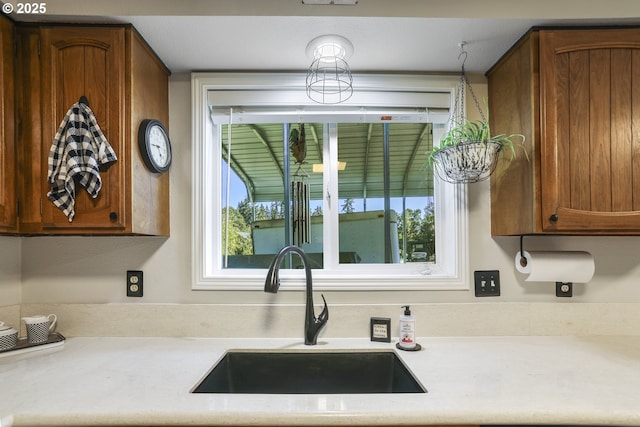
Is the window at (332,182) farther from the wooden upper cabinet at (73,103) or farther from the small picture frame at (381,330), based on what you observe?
the wooden upper cabinet at (73,103)

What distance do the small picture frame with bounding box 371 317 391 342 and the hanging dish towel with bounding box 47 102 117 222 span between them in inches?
46.9

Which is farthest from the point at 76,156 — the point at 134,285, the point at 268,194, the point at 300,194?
the point at 300,194

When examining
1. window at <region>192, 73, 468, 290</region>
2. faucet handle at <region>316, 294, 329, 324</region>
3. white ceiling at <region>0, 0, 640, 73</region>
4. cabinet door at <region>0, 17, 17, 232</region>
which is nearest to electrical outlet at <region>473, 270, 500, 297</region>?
window at <region>192, 73, 468, 290</region>

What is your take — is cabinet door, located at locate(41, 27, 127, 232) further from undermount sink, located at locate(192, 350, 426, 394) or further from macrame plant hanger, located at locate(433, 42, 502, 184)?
macrame plant hanger, located at locate(433, 42, 502, 184)

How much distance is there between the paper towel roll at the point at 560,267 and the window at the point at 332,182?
338mm

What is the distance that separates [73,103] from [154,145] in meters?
0.30

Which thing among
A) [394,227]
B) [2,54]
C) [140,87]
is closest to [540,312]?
[394,227]

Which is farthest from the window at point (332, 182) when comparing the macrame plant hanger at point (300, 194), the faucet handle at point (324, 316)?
the faucet handle at point (324, 316)

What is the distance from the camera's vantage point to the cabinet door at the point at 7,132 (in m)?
1.26

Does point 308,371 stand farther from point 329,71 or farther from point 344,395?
point 329,71

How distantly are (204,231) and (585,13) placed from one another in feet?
5.59

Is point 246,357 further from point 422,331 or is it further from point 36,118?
point 36,118

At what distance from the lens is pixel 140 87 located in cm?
139

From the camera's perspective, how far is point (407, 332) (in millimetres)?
1416
